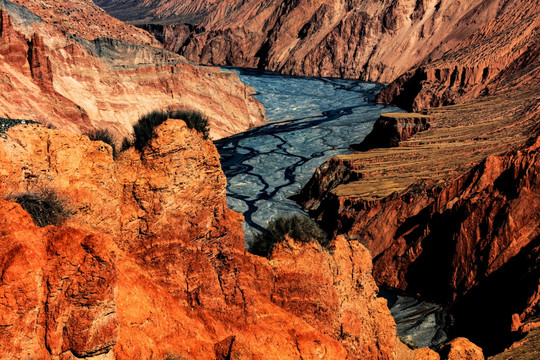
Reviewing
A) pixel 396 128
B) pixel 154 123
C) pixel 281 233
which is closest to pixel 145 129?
pixel 154 123

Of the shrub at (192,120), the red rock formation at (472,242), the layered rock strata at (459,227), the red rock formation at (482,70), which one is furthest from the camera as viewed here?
the red rock formation at (482,70)

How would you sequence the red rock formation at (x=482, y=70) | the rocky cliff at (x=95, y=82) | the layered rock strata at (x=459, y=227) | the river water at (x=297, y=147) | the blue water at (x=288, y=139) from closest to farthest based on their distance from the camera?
the layered rock strata at (x=459, y=227), the river water at (x=297, y=147), the rocky cliff at (x=95, y=82), the blue water at (x=288, y=139), the red rock formation at (x=482, y=70)

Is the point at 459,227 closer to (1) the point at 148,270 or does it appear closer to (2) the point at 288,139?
(1) the point at 148,270

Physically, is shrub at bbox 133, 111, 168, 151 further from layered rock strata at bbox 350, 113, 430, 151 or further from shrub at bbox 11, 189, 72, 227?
layered rock strata at bbox 350, 113, 430, 151

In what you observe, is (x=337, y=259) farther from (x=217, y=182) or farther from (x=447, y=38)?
(x=447, y=38)

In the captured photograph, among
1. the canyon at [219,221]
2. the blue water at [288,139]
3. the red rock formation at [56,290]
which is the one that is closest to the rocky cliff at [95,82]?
the canyon at [219,221]

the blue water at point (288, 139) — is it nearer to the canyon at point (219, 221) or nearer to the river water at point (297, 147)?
the river water at point (297, 147)

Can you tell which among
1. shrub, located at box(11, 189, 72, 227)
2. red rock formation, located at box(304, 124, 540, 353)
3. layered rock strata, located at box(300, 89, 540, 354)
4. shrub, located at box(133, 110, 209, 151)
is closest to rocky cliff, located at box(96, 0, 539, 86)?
layered rock strata, located at box(300, 89, 540, 354)
